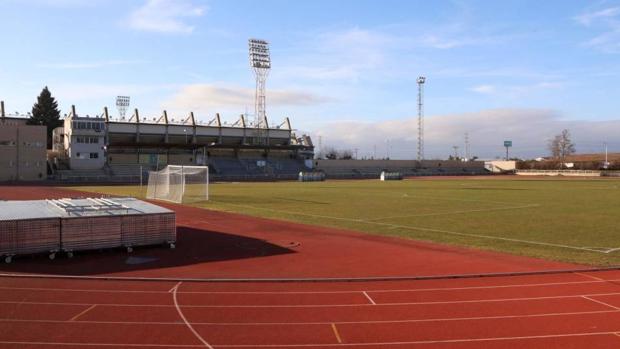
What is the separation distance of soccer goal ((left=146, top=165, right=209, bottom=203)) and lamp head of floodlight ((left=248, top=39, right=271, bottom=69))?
214 feet

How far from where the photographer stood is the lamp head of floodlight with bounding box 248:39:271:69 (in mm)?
108438

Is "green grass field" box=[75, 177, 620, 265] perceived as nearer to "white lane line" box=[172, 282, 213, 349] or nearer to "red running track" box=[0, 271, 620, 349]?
"red running track" box=[0, 271, 620, 349]

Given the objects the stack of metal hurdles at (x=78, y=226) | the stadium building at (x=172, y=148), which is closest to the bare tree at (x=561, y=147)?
the stadium building at (x=172, y=148)

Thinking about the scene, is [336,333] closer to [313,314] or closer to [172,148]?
[313,314]

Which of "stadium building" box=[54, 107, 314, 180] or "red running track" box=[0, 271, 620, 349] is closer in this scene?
"red running track" box=[0, 271, 620, 349]

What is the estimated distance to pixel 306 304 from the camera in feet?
35.1

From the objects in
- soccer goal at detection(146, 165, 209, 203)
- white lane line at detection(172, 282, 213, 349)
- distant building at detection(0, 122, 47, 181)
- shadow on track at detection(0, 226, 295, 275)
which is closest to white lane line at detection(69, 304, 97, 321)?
white lane line at detection(172, 282, 213, 349)

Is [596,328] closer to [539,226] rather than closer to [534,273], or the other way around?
[534,273]

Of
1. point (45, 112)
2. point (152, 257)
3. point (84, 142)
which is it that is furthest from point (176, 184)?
point (45, 112)

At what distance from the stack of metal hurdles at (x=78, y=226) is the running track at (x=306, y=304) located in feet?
1.83

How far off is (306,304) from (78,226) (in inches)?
Result: 346

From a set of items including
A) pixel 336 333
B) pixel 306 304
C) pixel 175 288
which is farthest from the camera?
pixel 175 288

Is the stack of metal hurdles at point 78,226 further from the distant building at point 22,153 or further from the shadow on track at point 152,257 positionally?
the distant building at point 22,153

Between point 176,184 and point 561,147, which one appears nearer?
point 176,184
